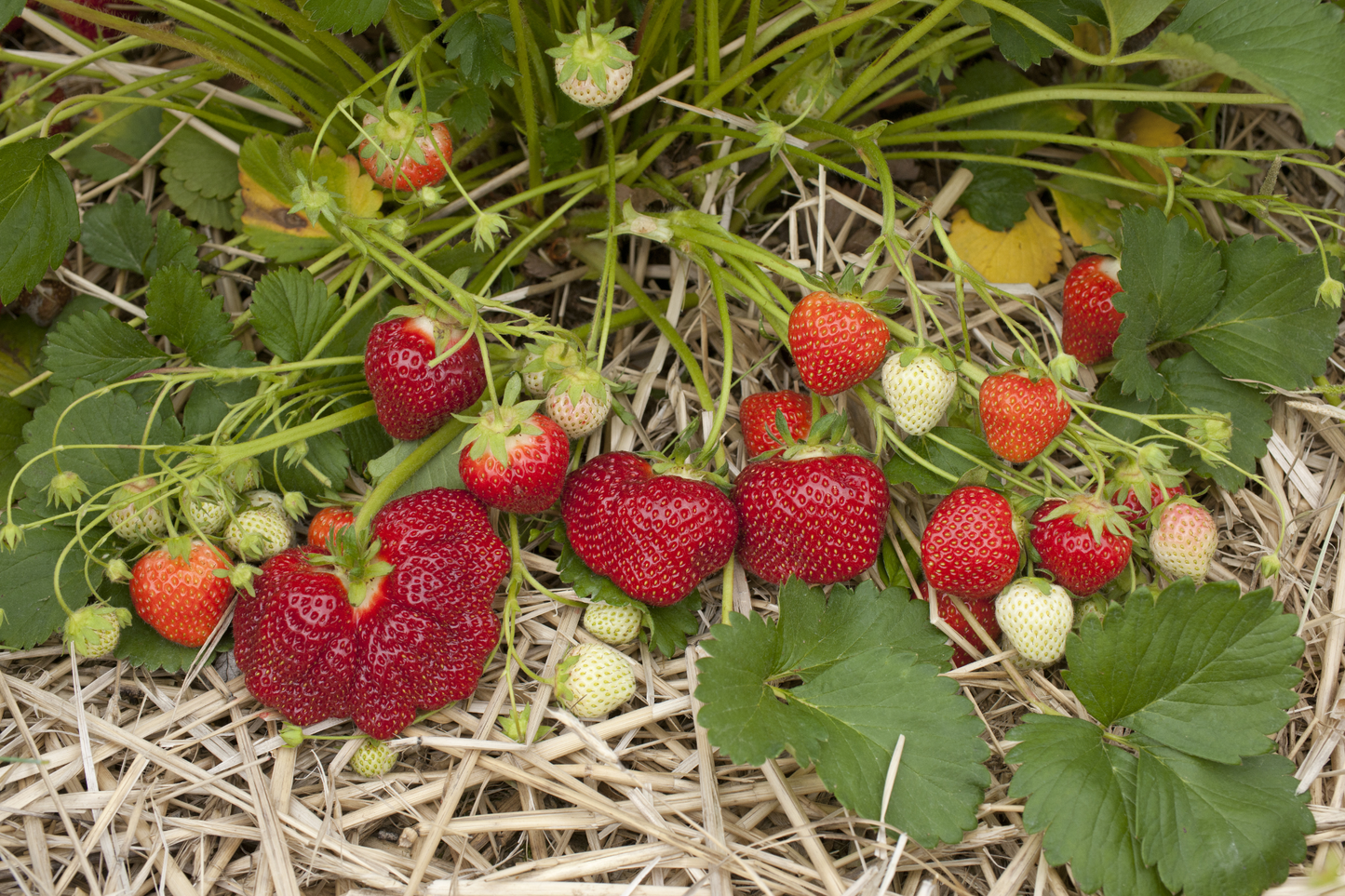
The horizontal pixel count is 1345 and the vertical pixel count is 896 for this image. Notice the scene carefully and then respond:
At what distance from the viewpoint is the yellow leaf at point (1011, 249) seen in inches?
64.6

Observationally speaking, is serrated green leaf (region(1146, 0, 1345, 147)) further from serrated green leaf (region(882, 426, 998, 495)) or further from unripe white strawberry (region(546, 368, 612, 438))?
unripe white strawberry (region(546, 368, 612, 438))

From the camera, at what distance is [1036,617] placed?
118 centimetres

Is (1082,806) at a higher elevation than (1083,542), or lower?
lower

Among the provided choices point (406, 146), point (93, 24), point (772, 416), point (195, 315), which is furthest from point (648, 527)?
point (93, 24)

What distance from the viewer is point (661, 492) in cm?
120

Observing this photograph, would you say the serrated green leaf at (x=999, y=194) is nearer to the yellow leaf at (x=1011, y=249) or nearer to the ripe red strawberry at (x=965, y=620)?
the yellow leaf at (x=1011, y=249)

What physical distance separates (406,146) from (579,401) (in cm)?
41

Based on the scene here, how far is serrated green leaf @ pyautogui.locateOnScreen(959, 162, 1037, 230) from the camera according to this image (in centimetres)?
164

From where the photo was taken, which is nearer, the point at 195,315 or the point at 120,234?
the point at 195,315

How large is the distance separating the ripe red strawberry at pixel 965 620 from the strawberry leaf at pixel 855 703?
0.06m

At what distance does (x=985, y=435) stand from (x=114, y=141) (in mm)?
1635

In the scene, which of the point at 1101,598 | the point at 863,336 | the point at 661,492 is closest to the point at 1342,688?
the point at 1101,598

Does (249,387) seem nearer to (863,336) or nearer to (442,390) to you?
(442,390)

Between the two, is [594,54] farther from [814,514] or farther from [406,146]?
[814,514]
